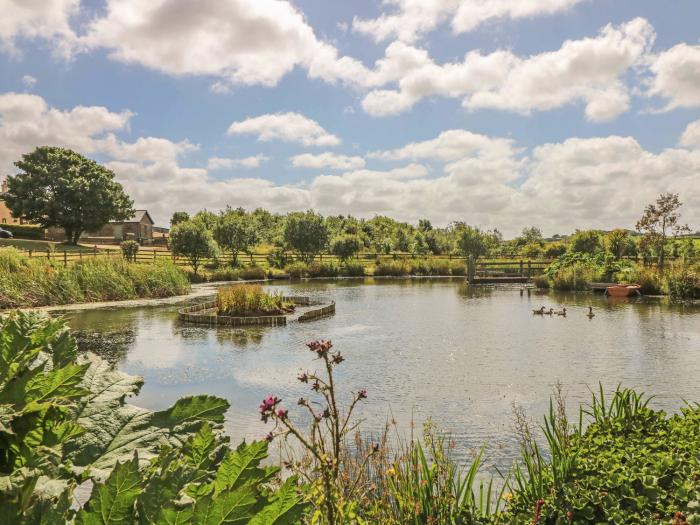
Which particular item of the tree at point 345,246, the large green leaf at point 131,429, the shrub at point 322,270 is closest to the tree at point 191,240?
the shrub at point 322,270

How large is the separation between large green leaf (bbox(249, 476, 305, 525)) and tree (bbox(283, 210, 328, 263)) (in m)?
45.7

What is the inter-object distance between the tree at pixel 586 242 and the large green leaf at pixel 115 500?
6230cm

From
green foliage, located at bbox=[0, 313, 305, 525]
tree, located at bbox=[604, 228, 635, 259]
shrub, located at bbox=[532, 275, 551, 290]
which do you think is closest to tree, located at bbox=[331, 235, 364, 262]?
shrub, located at bbox=[532, 275, 551, 290]

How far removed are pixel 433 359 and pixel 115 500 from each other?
11253 mm

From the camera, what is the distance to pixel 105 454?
127 centimetres

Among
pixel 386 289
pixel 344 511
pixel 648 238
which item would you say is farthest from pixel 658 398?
pixel 648 238

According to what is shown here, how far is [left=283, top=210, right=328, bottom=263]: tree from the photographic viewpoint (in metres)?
46.6

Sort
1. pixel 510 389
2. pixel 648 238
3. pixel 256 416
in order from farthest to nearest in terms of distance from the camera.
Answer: pixel 648 238, pixel 510 389, pixel 256 416

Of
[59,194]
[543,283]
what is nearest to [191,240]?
[59,194]

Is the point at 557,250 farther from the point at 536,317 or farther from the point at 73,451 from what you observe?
the point at 73,451

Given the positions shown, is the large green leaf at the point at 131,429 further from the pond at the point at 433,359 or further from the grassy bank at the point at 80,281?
the grassy bank at the point at 80,281

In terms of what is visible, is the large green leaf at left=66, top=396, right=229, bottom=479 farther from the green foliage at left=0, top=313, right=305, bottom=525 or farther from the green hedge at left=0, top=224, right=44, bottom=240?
the green hedge at left=0, top=224, right=44, bottom=240

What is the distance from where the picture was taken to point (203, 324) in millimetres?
17266

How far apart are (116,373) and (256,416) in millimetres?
6508
